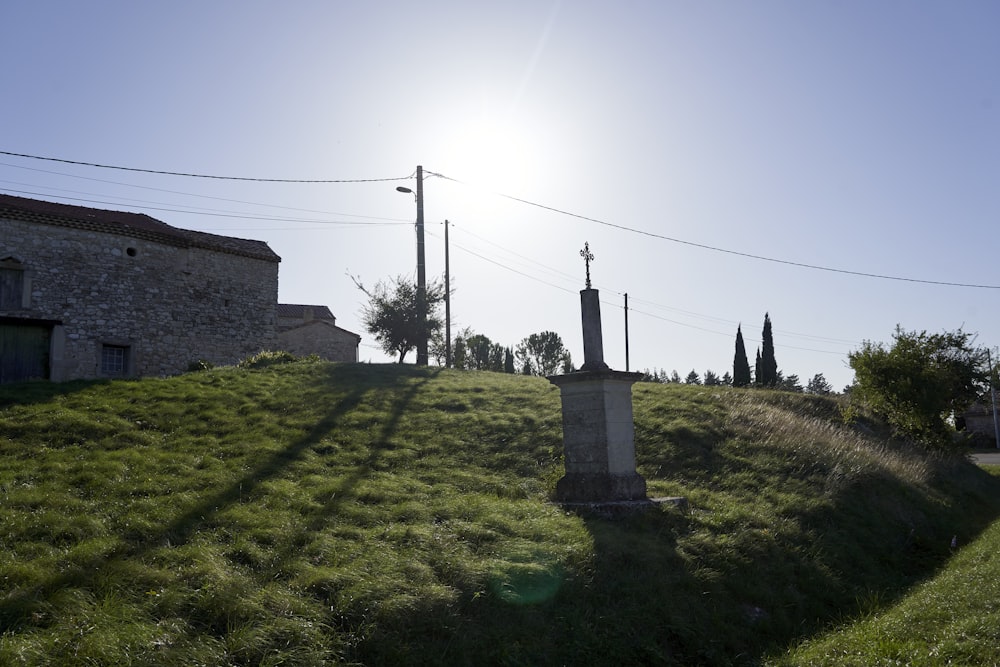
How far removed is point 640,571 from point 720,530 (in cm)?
232

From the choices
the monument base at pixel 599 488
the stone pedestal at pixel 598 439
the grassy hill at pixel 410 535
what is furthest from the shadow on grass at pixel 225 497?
the stone pedestal at pixel 598 439

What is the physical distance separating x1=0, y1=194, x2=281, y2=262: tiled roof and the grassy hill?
8.51 m

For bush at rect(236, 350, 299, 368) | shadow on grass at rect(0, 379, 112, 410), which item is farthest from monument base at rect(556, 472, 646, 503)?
bush at rect(236, 350, 299, 368)

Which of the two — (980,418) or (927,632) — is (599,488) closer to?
(927,632)

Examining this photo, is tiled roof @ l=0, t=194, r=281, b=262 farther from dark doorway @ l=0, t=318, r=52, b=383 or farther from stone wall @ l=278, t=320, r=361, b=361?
stone wall @ l=278, t=320, r=361, b=361

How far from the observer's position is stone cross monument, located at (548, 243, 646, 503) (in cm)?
1050

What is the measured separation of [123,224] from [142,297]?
8.20 ft

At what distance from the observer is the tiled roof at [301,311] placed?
4209 cm

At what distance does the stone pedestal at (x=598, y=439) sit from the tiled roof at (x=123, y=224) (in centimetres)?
1822

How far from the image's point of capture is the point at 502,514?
9336 mm

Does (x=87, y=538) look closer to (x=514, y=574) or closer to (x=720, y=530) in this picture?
(x=514, y=574)

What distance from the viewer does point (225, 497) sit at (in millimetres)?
8859

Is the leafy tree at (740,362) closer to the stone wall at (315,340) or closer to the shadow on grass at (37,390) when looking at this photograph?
the stone wall at (315,340)

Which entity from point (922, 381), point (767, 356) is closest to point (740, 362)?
point (767, 356)
